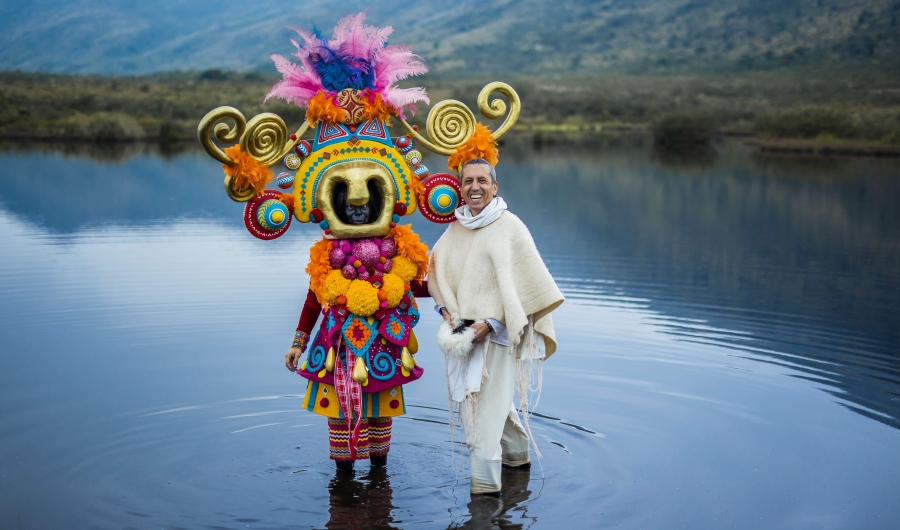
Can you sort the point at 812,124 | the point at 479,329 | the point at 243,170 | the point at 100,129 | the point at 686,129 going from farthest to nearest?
the point at 686,129 < the point at 812,124 < the point at 100,129 < the point at 243,170 < the point at 479,329

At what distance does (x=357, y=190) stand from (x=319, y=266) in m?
0.47

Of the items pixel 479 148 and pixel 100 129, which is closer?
pixel 479 148

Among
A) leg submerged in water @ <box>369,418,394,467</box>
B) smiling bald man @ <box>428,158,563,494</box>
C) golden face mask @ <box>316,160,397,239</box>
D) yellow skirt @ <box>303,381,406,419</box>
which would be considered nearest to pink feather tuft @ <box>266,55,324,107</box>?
golden face mask @ <box>316,160,397,239</box>

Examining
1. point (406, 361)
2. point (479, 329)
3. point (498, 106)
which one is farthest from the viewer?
point (498, 106)

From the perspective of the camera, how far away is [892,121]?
40438mm

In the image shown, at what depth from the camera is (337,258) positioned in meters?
5.35

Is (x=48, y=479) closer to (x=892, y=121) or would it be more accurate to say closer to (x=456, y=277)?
(x=456, y=277)

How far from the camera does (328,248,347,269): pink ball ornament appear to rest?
17.5ft

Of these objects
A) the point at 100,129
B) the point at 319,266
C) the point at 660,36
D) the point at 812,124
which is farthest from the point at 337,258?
the point at 660,36

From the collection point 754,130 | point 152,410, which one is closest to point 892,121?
point 754,130

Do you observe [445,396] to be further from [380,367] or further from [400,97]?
[400,97]

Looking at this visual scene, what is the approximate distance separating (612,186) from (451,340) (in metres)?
20.0

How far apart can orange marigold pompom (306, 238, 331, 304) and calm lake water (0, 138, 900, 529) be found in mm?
1068

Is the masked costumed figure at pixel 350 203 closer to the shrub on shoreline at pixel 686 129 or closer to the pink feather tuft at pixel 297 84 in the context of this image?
the pink feather tuft at pixel 297 84
